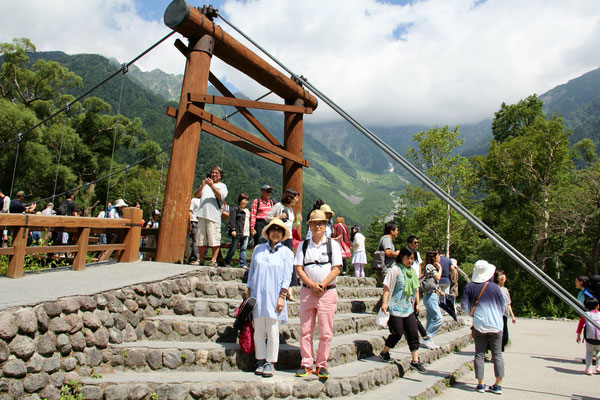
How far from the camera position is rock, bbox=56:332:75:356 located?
3799mm

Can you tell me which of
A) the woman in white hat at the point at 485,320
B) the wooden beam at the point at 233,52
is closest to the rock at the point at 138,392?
the woman in white hat at the point at 485,320

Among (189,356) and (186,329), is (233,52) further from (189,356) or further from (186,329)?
(189,356)

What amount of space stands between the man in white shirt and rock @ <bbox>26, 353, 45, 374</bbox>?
3.45 meters

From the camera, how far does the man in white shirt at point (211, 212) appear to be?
6977 millimetres

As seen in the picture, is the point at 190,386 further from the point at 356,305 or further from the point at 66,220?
the point at 356,305

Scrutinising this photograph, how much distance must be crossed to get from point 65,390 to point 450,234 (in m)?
29.8

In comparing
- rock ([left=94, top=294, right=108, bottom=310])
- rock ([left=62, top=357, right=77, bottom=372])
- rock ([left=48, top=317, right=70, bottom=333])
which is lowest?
rock ([left=62, top=357, right=77, bottom=372])

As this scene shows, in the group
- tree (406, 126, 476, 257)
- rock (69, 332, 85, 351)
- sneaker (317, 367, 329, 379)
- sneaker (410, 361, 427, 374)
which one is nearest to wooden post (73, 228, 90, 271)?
rock (69, 332, 85, 351)

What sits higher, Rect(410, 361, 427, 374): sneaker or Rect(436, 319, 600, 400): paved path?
Rect(410, 361, 427, 374): sneaker

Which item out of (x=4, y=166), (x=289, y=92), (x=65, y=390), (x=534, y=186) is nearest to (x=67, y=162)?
(x=4, y=166)

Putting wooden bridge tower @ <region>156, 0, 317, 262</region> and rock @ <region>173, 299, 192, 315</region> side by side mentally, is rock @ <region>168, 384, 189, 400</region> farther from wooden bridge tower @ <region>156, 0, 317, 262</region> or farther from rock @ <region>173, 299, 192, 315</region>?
wooden bridge tower @ <region>156, 0, 317, 262</region>

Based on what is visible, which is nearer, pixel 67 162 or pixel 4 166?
pixel 4 166

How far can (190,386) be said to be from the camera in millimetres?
3891

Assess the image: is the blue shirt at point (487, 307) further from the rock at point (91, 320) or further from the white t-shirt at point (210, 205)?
the rock at point (91, 320)
